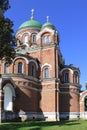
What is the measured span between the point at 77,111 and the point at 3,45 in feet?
79.0

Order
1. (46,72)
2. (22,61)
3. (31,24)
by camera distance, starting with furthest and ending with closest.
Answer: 1. (31,24)
2. (46,72)
3. (22,61)

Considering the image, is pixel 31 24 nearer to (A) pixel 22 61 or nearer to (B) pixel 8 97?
(A) pixel 22 61

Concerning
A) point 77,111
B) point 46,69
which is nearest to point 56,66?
point 46,69

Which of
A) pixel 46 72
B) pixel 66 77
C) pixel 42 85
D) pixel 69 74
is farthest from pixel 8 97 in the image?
pixel 69 74

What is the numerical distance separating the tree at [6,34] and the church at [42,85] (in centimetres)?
997

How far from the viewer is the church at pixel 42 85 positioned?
3872cm

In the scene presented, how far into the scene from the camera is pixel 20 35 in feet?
169

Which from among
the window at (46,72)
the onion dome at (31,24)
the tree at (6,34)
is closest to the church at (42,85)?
the window at (46,72)

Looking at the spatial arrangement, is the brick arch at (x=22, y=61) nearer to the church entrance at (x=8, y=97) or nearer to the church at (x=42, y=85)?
the church at (x=42, y=85)

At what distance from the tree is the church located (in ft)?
32.7

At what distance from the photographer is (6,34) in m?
25.3

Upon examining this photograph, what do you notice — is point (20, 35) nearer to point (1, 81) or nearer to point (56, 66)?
point (56, 66)

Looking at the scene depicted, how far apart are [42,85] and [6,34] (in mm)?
19012

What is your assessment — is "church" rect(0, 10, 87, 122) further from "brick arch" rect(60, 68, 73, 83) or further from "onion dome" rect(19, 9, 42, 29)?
"onion dome" rect(19, 9, 42, 29)
